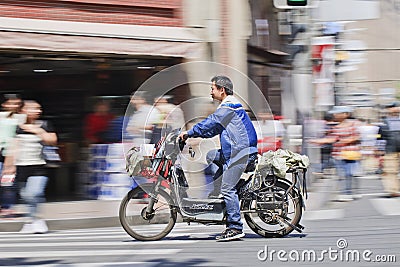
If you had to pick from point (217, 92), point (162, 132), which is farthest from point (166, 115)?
point (217, 92)

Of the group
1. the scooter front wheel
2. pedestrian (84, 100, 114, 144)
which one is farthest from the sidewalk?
the scooter front wheel

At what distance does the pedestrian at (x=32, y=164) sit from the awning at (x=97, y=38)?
1334 mm

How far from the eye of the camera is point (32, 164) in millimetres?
10906

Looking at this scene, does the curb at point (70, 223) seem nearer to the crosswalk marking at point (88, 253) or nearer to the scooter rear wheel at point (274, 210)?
the crosswalk marking at point (88, 253)

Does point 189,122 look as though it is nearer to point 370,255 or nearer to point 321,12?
point 321,12

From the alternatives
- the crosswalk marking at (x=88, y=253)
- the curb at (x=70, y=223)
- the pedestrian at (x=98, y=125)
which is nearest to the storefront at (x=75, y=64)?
the pedestrian at (x=98, y=125)

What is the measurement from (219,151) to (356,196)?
6015 mm

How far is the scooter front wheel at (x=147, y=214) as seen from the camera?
9.20m

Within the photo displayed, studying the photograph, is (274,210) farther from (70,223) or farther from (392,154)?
(392,154)

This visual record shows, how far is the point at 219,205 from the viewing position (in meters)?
9.19

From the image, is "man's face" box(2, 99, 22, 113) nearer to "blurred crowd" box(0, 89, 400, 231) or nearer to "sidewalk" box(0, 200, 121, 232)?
"blurred crowd" box(0, 89, 400, 231)

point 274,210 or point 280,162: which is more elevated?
point 280,162

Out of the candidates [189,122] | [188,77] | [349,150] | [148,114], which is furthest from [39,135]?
[349,150]

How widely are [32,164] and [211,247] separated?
3.29 metres
